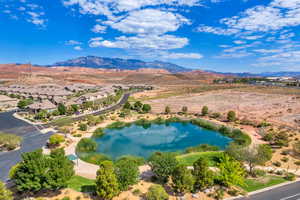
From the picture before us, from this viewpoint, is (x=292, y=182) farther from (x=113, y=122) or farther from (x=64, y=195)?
(x=113, y=122)

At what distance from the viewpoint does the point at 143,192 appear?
20734mm

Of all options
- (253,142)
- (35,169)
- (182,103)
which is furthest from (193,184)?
(182,103)

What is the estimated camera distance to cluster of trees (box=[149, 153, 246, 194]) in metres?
19.3

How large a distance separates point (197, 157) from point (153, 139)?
1329cm

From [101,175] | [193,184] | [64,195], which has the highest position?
[101,175]

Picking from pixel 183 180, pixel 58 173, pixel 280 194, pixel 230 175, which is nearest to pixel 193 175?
pixel 183 180

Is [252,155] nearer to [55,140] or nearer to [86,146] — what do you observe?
[86,146]

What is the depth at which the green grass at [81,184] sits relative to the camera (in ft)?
69.5

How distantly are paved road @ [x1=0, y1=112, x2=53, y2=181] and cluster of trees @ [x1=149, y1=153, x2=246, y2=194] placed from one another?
2062cm

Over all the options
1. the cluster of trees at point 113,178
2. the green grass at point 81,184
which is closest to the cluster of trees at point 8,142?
the green grass at point 81,184

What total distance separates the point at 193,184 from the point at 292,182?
535 inches

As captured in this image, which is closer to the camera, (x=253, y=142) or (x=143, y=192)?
(x=143, y=192)

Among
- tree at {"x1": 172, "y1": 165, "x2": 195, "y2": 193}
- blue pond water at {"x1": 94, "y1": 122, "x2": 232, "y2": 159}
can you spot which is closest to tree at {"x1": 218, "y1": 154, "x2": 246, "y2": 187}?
tree at {"x1": 172, "y1": 165, "x2": 195, "y2": 193}

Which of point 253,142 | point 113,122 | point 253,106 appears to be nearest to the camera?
point 253,142
